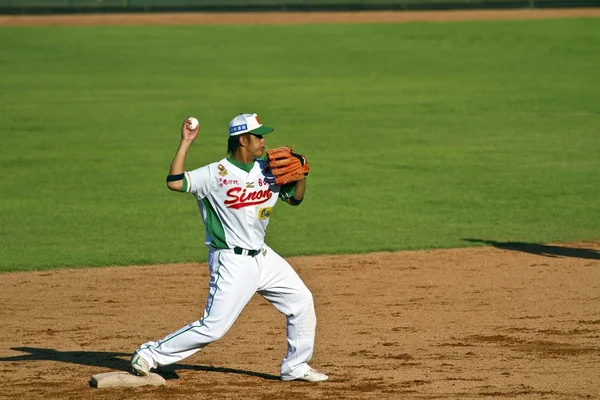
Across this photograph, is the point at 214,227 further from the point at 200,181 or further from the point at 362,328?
the point at 362,328

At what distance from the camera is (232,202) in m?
7.39

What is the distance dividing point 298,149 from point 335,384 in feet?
44.3

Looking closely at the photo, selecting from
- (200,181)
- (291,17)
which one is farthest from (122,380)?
(291,17)

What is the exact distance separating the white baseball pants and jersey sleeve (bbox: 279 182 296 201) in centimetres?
40

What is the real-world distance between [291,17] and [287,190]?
31781 mm

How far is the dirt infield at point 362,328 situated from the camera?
761cm

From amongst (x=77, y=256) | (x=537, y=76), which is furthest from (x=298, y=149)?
(x=537, y=76)

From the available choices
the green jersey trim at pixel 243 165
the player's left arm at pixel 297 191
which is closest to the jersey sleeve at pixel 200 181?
the green jersey trim at pixel 243 165

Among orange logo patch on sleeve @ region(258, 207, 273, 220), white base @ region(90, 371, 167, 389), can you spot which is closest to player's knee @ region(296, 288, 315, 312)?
orange logo patch on sleeve @ region(258, 207, 273, 220)

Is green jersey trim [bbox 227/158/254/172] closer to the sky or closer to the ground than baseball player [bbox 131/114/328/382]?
closer to the sky

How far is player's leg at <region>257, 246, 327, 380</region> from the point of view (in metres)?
7.53

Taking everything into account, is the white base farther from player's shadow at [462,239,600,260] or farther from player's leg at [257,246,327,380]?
player's shadow at [462,239,600,260]

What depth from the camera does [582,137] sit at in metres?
21.6

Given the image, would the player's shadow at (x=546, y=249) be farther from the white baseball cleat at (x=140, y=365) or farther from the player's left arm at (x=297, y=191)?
the white baseball cleat at (x=140, y=365)
